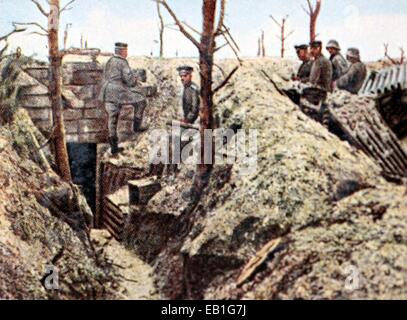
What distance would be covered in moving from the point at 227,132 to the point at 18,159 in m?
3.54

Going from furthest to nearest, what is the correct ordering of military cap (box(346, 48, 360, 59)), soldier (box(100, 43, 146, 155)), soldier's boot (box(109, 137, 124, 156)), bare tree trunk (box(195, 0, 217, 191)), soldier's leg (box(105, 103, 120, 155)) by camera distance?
soldier's boot (box(109, 137, 124, 156)) < soldier's leg (box(105, 103, 120, 155)) < soldier (box(100, 43, 146, 155)) < military cap (box(346, 48, 360, 59)) < bare tree trunk (box(195, 0, 217, 191))

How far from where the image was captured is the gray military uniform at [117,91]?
8.73m

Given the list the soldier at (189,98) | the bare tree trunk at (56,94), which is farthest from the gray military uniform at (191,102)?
the bare tree trunk at (56,94)

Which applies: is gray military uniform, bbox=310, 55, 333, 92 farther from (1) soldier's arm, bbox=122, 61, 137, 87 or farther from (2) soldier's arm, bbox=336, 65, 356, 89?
(1) soldier's arm, bbox=122, 61, 137, 87

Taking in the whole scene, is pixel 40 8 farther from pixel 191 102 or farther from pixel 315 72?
pixel 315 72

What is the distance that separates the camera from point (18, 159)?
7906 mm

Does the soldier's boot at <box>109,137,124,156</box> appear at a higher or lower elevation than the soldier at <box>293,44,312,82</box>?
lower

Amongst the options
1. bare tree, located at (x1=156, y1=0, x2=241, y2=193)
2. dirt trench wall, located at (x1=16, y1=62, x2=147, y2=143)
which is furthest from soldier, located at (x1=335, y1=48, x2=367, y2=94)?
dirt trench wall, located at (x1=16, y1=62, x2=147, y2=143)

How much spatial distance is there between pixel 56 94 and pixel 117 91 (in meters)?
1.16

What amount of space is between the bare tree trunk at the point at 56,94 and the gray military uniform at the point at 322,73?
442 cm

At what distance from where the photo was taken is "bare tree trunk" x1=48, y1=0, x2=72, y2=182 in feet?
26.3

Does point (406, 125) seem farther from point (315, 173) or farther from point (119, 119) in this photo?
point (119, 119)

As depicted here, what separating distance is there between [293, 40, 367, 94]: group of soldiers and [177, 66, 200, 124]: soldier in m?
1.99

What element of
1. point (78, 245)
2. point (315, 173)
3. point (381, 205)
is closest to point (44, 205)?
point (78, 245)
